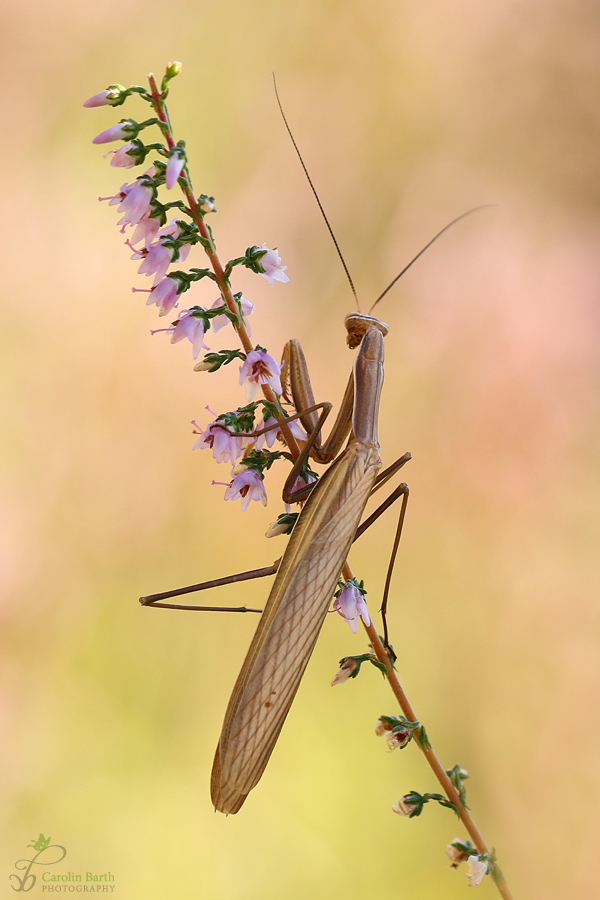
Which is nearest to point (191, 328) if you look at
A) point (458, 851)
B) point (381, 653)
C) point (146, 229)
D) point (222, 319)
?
point (222, 319)

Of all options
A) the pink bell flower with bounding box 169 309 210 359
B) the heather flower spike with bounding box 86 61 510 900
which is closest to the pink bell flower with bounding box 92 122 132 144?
the heather flower spike with bounding box 86 61 510 900

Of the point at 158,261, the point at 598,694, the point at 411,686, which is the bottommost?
the point at 411,686

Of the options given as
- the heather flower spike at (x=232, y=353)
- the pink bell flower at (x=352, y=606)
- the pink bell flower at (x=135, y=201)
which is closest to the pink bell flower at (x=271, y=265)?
the heather flower spike at (x=232, y=353)

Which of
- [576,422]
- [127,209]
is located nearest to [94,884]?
[127,209]

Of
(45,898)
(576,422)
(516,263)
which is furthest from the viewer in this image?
(516,263)

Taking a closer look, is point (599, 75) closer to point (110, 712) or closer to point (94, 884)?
point (110, 712)
